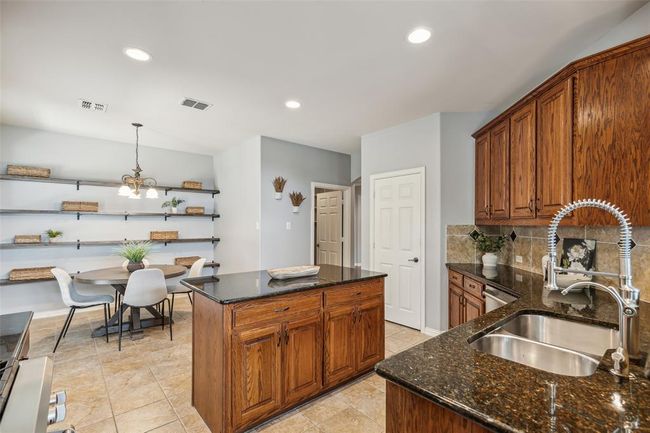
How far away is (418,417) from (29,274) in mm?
5443

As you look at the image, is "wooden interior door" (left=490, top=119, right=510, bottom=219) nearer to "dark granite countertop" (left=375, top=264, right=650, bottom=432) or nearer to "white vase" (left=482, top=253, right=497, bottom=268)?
"white vase" (left=482, top=253, right=497, bottom=268)

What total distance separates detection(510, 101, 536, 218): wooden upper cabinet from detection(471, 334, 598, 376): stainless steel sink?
1532 mm

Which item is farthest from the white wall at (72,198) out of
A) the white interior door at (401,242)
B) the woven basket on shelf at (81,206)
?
the white interior door at (401,242)

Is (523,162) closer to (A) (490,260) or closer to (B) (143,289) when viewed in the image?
(A) (490,260)

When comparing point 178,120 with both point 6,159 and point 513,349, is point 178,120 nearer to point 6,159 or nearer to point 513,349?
point 6,159

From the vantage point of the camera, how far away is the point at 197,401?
2227 mm

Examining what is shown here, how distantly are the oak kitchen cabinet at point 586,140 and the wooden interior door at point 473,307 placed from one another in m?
0.80

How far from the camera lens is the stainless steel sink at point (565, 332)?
1464 mm

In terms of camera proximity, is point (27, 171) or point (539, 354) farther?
point (27, 171)

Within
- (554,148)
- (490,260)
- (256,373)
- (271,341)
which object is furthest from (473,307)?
(256,373)

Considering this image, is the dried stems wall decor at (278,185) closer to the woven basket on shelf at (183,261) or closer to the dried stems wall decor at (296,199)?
the dried stems wall decor at (296,199)

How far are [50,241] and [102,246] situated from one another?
0.64 metres

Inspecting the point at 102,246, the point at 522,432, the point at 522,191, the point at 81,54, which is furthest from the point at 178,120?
the point at 522,432

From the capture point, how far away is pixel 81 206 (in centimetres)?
465
